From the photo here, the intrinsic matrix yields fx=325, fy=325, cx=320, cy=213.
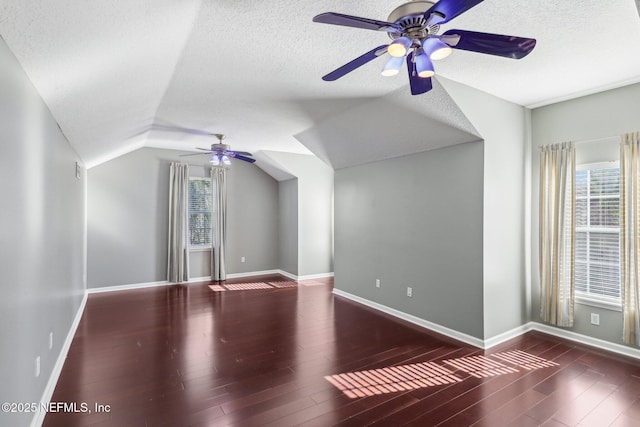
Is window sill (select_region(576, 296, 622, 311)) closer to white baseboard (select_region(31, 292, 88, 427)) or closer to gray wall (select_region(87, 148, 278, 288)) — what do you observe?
white baseboard (select_region(31, 292, 88, 427))

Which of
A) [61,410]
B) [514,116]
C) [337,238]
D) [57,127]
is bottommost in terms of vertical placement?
[61,410]

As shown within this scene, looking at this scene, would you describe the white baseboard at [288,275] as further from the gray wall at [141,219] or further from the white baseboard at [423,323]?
the white baseboard at [423,323]

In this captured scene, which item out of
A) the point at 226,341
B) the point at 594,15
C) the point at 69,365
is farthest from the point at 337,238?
the point at 594,15

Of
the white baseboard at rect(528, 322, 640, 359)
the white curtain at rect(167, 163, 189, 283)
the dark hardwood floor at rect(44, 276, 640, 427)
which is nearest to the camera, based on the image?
the dark hardwood floor at rect(44, 276, 640, 427)

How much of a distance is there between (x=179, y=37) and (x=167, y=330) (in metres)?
3.26

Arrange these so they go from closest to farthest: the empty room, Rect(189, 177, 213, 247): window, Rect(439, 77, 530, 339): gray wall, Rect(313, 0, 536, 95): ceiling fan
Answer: Rect(313, 0, 536, 95): ceiling fan, the empty room, Rect(439, 77, 530, 339): gray wall, Rect(189, 177, 213, 247): window

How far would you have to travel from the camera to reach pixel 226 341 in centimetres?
361

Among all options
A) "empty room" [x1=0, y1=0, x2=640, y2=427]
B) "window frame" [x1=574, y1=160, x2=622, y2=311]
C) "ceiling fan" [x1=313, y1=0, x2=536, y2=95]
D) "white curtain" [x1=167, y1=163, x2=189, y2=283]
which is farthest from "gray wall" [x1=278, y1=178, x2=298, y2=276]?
"ceiling fan" [x1=313, y1=0, x2=536, y2=95]

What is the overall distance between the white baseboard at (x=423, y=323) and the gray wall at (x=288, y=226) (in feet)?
6.31

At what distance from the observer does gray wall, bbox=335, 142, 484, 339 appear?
11.7 ft

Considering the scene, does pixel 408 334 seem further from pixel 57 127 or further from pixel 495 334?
pixel 57 127

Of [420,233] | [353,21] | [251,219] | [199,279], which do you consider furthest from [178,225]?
[353,21]

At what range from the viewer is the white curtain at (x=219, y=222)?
6758 mm

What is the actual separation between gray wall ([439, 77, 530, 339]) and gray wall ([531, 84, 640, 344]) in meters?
0.12
